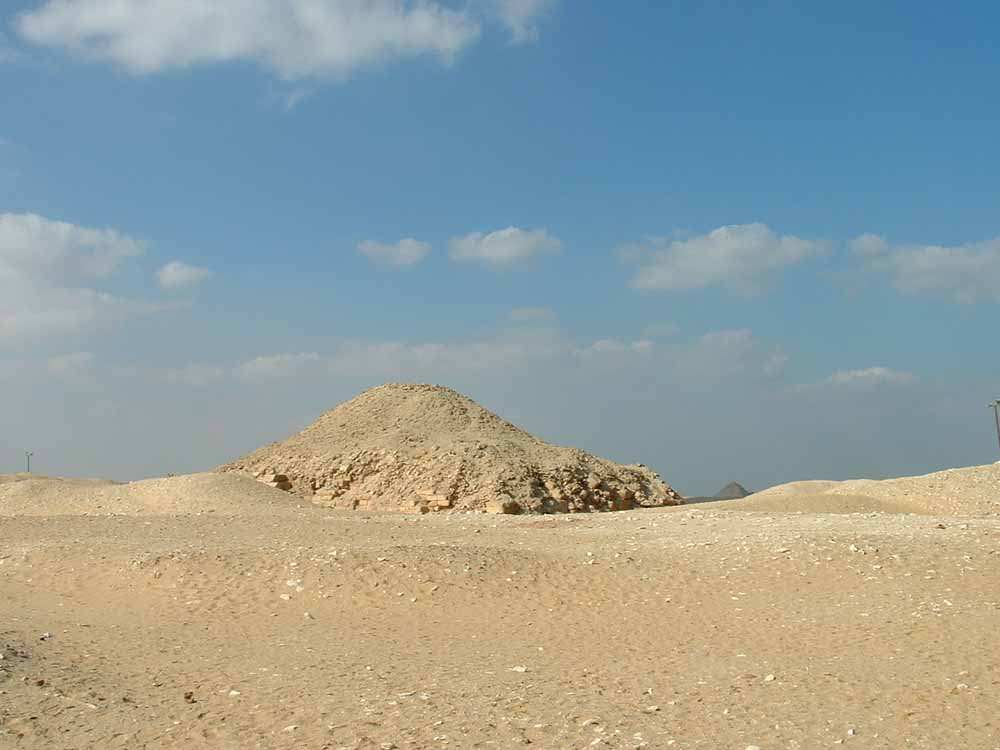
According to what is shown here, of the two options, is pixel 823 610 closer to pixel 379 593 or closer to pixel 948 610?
pixel 948 610

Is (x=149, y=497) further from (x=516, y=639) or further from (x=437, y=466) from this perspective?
(x=516, y=639)

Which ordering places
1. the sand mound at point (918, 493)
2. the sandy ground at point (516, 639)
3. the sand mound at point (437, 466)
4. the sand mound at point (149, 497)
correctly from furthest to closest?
the sand mound at point (437, 466)
the sand mound at point (149, 497)
the sand mound at point (918, 493)
the sandy ground at point (516, 639)

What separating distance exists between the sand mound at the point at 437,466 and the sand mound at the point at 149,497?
7.72ft

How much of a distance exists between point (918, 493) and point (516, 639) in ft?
53.8

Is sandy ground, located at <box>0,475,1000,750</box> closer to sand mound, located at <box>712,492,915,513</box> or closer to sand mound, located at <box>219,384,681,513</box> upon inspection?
sand mound, located at <box>712,492,915,513</box>

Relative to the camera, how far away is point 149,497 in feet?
80.2

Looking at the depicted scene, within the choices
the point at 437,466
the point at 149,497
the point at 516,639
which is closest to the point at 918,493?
the point at 437,466

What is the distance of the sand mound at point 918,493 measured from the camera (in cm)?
2119

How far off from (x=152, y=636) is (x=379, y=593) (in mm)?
2595

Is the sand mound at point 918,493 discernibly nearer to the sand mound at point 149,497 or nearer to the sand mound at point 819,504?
the sand mound at point 819,504

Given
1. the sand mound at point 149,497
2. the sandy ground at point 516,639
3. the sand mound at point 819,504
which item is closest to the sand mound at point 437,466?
the sand mound at point 149,497

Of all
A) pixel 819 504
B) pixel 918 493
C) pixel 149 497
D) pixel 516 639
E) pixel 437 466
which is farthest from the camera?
pixel 437 466

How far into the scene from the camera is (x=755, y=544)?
1277 cm

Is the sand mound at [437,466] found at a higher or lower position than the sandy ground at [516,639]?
higher
